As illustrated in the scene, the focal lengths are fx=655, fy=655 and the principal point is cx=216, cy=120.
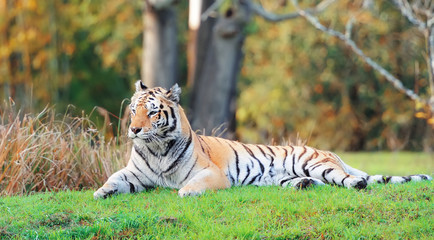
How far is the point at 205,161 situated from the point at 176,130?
479 millimetres

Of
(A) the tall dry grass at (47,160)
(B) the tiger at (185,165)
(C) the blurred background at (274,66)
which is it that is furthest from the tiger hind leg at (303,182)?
(C) the blurred background at (274,66)

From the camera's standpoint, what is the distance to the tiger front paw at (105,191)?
6.62 m

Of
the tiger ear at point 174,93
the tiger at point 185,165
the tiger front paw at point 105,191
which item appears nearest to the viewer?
the tiger front paw at point 105,191

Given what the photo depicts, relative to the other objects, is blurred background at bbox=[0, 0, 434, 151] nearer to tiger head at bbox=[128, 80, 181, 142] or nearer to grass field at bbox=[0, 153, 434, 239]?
tiger head at bbox=[128, 80, 181, 142]

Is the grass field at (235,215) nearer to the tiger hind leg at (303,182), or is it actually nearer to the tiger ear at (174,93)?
the tiger hind leg at (303,182)

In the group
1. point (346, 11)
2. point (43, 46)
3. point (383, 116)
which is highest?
point (346, 11)

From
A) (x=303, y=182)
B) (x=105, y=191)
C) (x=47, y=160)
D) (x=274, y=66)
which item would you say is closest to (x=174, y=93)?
(x=105, y=191)

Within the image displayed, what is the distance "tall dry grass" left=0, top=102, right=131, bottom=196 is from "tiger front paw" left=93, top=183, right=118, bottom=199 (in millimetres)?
1112

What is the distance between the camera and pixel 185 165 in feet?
23.2

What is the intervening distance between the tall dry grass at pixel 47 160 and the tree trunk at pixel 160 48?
245 inches

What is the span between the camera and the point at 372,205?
6.00 m

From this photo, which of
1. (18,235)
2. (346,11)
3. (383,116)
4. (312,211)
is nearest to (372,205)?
(312,211)

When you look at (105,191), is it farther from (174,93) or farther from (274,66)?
(274,66)

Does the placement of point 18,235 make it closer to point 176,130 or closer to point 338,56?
point 176,130
